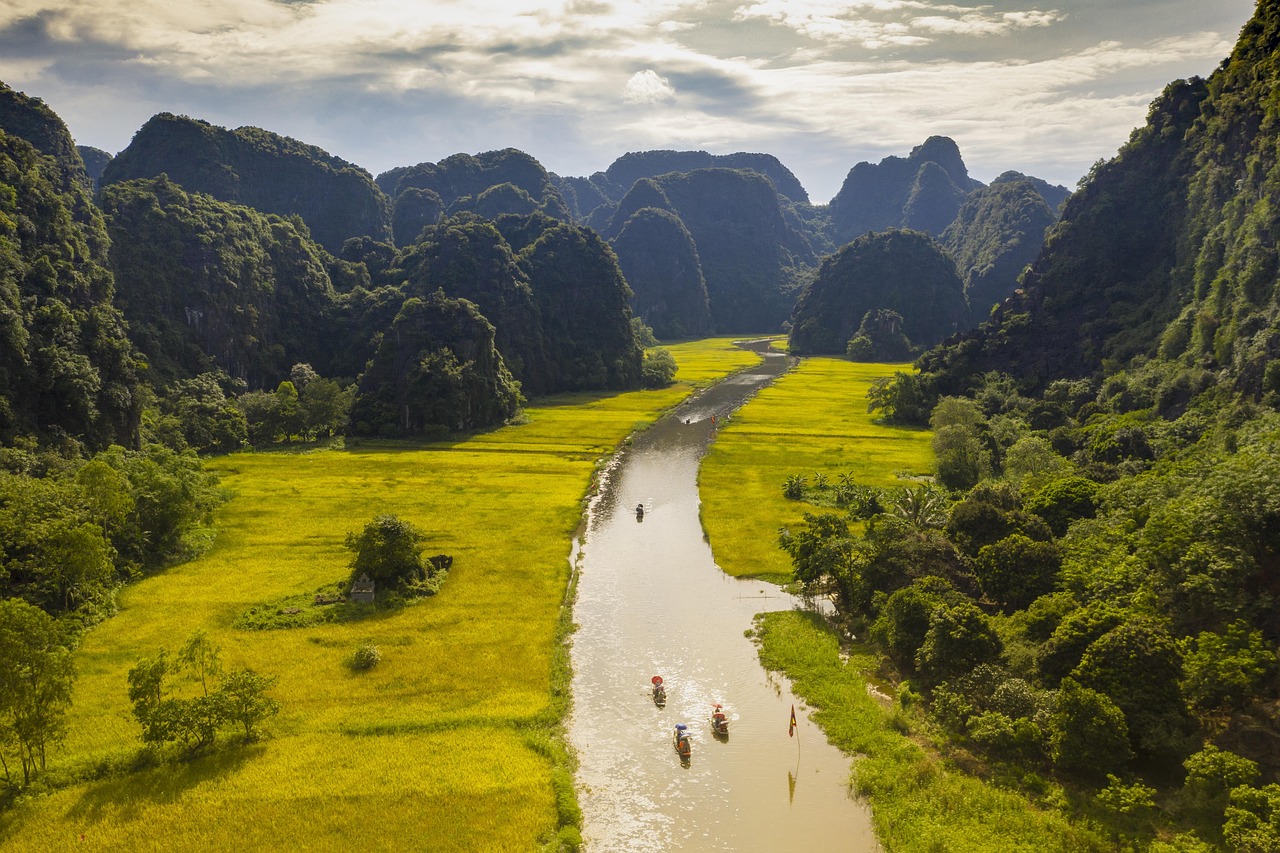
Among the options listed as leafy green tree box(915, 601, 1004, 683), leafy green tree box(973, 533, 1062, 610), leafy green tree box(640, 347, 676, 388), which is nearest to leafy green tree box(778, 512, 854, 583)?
leafy green tree box(973, 533, 1062, 610)

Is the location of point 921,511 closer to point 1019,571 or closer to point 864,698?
point 1019,571

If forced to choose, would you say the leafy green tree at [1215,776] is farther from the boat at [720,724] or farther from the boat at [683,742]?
the boat at [683,742]

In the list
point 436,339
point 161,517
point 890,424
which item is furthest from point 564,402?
point 161,517

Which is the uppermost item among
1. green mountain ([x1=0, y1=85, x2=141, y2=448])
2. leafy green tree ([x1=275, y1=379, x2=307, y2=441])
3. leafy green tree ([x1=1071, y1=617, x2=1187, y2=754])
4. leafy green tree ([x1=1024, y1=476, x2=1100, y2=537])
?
green mountain ([x1=0, y1=85, x2=141, y2=448])

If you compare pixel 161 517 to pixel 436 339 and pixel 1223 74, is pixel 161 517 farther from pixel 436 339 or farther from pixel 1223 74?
pixel 1223 74

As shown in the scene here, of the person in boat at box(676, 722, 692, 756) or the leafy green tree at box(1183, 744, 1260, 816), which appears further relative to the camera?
the person in boat at box(676, 722, 692, 756)

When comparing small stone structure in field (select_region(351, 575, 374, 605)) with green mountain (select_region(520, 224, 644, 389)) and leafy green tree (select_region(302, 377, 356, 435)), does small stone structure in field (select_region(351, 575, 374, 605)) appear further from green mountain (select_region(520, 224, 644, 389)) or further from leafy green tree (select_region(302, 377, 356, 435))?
green mountain (select_region(520, 224, 644, 389))

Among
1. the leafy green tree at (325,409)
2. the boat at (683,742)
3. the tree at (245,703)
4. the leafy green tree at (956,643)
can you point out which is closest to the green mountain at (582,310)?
the leafy green tree at (325,409)
